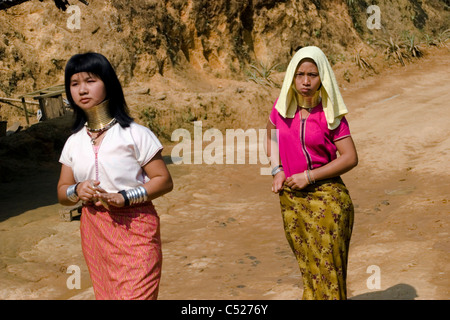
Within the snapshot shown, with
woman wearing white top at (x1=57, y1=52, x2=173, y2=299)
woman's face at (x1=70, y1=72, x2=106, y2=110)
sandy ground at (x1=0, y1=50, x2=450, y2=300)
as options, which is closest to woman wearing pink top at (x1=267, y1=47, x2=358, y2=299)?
woman wearing white top at (x1=57, y1=52, x2=173, y2=299)

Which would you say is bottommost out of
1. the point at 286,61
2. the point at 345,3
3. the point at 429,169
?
the point at 429,169

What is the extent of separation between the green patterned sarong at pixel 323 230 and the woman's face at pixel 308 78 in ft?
1.60

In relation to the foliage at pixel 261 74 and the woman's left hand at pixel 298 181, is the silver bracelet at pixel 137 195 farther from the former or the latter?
the foliage at pixel 261 74

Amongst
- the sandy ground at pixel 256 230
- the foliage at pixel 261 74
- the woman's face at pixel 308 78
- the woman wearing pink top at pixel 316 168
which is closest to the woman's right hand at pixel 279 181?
the woman wearing pink top at pixel 316 168

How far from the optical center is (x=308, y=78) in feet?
10.4

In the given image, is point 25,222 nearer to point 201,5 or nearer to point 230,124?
point 230,124

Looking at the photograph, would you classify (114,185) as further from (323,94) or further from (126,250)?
(323,94)

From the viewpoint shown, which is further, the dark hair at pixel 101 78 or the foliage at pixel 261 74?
the foliage at pixel 261 74

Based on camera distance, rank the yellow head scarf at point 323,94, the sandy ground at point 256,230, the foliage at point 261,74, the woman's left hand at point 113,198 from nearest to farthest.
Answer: the woman's left hand at point 113,198 < the yellow head scarf at point 323,94 < the sandy ground at point 256,230 < the foliage at point 261,74

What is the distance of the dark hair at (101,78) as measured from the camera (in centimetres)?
276

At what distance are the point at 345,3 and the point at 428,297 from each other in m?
15.8

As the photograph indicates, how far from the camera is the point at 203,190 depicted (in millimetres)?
8906

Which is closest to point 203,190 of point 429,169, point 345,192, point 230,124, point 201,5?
point 429,169

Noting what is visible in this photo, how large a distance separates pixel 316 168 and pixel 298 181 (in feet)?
0.42
